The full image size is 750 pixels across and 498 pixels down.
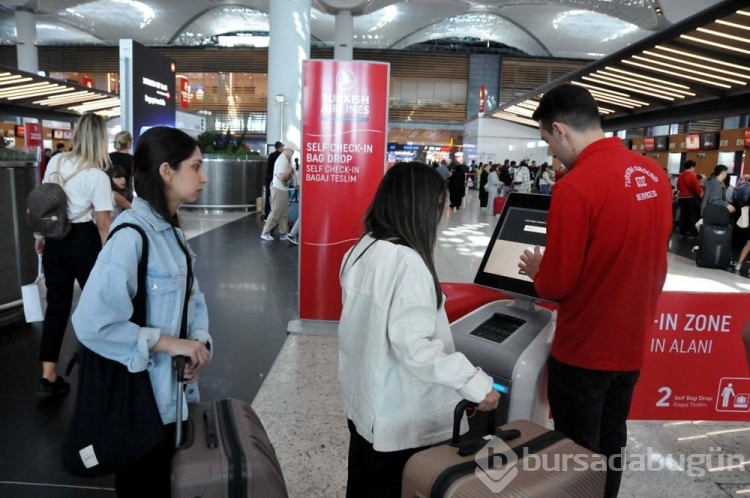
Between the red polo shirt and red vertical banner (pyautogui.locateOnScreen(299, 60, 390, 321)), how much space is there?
9.64 feet

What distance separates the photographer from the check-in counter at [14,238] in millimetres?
4660

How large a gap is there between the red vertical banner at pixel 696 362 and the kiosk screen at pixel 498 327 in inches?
33.8

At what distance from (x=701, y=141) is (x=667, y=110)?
1474 mm

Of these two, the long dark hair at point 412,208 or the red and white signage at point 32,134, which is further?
the red and white signage at point 32,134

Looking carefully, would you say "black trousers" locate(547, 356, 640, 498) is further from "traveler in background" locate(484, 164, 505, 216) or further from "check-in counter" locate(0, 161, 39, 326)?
"traveler in background" locate(484, 164, 505, 216)

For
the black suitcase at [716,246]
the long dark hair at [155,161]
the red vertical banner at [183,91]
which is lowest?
the black suitcase at [716,246]

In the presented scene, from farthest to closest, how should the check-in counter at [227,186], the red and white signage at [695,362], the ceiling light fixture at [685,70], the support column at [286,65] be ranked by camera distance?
the support column at [286,65] → the check-in counter at [227,186] → the ceiling light fixture at [685,70] → the red and white signage at [695,362]

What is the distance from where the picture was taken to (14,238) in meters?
4.78

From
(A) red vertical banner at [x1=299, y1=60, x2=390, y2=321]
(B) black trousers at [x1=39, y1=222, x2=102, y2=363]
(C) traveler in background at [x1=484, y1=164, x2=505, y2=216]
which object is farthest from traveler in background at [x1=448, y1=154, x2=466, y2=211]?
(B) black trousers at [x1=39, y1=222, x2=102, y2=363]

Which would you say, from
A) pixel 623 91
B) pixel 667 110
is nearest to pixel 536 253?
pixel 623 91

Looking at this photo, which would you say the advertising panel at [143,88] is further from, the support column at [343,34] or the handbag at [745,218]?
the support column at [343,34]

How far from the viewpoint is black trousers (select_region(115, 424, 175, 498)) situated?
162 cm

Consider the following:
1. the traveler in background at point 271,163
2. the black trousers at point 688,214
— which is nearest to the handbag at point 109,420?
the traveler in background at point 271,163

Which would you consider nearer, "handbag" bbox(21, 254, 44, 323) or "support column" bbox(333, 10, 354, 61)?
"handbag" bbox(21, 254, 44, 323)
